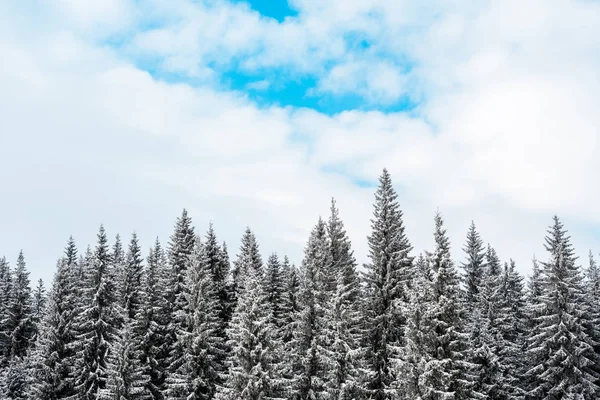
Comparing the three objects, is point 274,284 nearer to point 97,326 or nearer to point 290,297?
point 290,297

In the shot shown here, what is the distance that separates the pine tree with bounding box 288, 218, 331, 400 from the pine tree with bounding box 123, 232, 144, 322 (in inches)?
711

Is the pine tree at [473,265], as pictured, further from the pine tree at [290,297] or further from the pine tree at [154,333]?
the pine tree at [154,333]

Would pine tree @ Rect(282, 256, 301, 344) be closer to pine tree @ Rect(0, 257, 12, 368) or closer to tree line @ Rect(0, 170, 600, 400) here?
tree line @ Rect(0, 170, 600, 400)

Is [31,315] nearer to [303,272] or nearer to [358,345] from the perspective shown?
[303,272]

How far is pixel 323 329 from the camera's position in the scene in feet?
130

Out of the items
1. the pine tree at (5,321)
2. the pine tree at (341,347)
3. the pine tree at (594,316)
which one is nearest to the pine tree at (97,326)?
the pine tree at (341,347)

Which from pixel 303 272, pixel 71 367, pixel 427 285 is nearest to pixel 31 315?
pixel 71 367

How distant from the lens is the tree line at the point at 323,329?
36.8 meters

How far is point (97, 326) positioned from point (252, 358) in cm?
2008

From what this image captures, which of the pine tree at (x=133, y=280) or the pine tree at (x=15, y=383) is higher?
the pine tree at (x=133, y=280)

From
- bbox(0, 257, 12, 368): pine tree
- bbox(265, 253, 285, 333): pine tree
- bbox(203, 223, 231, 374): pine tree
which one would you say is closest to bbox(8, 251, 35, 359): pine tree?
bbox(0, 257, 12, 368): pine tree

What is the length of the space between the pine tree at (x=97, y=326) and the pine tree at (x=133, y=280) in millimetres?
1196

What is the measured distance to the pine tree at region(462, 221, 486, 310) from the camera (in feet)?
202

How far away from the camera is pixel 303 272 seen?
45219mm
